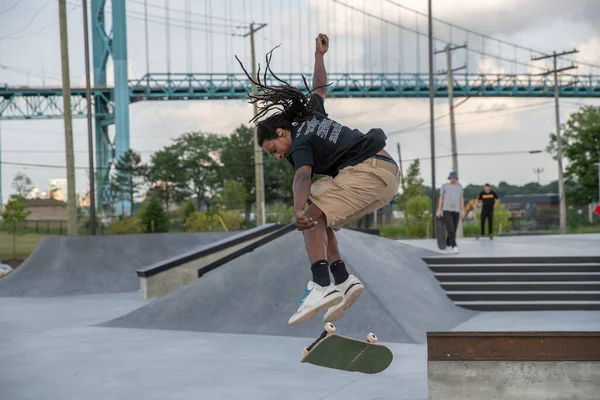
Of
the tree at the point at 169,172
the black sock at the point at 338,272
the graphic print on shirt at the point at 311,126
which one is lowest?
the black sock at the point at 338,272

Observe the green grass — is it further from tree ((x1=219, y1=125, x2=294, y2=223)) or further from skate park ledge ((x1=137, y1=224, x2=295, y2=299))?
skate park ledge ((x1=137, y1=224, x2=295, y2=299))

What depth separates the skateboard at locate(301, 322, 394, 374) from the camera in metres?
5.47

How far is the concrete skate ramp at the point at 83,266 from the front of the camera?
845 inches

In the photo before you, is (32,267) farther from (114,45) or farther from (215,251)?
(114,45)

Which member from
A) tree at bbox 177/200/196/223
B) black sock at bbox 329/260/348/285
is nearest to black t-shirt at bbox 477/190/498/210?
black sock at bbox 329/260/348/285

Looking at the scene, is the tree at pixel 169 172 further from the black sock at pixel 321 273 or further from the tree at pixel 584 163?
the black sock at pixel 321 273

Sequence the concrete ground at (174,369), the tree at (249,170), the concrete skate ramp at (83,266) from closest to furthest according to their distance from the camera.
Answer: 1. the concrete ground at (174,369)
2. the concrete skate ramp at (83,266)
3. the tree at (249,170)

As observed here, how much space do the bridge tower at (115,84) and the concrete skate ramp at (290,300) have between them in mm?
47299

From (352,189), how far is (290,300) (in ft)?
26.7

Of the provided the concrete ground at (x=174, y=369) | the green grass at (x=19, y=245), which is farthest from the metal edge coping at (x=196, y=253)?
the green grass at (x=19, y=245)

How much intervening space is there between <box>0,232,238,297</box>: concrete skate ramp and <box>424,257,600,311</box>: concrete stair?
1011 cm

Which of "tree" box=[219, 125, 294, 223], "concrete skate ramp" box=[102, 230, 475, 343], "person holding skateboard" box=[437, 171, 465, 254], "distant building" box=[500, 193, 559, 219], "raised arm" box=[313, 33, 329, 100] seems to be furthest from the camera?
"distant building" box=[500, 193, 559, 219]

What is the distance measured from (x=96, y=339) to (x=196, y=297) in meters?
2.22

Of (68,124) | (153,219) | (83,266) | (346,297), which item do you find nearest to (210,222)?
(153,219)
